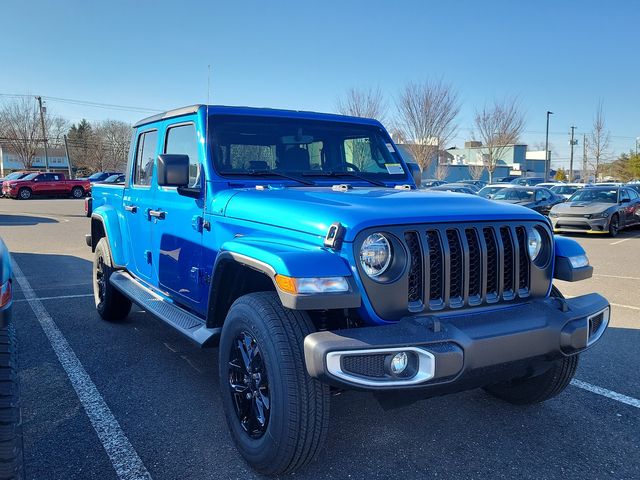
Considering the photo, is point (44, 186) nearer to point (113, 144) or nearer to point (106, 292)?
point (106, 292)

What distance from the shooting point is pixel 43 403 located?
3533 mm

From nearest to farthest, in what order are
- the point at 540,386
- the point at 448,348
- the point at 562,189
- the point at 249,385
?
the point at 448,348
the point at 249,385
the point at 540,386
the point at 562,189

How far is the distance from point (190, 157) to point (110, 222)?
1.89 metres

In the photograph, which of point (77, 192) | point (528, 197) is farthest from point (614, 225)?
point (77, 192)

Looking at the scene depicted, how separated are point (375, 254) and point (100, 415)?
215cm

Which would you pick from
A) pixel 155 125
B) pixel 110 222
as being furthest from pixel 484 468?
pixel 110 222

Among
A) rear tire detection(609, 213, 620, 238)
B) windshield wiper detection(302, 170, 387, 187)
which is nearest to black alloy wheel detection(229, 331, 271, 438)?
windshield wiper detection(302, 170, 387, 187)

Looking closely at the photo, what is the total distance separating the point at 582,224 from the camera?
48.3ft

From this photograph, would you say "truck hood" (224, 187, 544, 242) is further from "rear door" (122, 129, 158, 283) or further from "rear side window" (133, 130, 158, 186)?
"rear side window" (133, 130, 158, 186)

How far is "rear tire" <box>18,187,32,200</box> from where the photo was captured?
2856 centimetres

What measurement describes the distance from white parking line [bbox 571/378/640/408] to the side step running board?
2.75m

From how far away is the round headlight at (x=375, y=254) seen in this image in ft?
8.24

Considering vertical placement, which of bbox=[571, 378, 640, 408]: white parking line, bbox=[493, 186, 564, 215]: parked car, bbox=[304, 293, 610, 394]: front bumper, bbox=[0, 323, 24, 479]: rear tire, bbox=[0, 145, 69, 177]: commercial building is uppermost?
bbox=[0, 145, 69, 177]: commercial building

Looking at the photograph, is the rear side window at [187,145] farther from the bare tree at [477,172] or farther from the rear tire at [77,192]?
the bare tree at [477,172]
